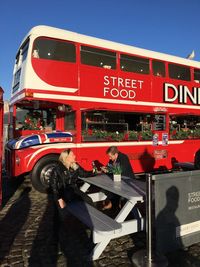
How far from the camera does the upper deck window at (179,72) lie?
10023 mm

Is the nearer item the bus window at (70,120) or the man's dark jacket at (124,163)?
the man's dark jacket at (124,163)

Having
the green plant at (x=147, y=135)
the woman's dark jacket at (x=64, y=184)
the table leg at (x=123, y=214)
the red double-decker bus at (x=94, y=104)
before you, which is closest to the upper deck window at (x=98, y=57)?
the red double-decker bus at (x=94, y=104)

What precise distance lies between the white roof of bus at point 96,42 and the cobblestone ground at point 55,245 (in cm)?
472

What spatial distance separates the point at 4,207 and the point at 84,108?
3417mm

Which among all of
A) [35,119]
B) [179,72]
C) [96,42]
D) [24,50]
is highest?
[96,42]

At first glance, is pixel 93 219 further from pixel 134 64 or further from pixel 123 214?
pixel 134 64

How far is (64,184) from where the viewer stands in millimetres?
4418

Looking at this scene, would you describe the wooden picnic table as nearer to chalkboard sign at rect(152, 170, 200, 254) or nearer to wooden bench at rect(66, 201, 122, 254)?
wooden bench at rect(66, 201, 122, 254)

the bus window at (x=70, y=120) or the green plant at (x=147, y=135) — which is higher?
the bus window at (x=70, y=120)

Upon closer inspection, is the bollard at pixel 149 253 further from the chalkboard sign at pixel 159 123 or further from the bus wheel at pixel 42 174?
the chalkboard sign at pixel 159 123

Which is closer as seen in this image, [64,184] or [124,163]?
[64,184]

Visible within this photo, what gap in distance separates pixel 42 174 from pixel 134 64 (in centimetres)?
455

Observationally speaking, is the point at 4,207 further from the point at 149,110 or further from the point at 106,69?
the point at 149,110

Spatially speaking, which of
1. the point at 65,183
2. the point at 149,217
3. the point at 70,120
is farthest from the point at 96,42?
the point at 149,217
